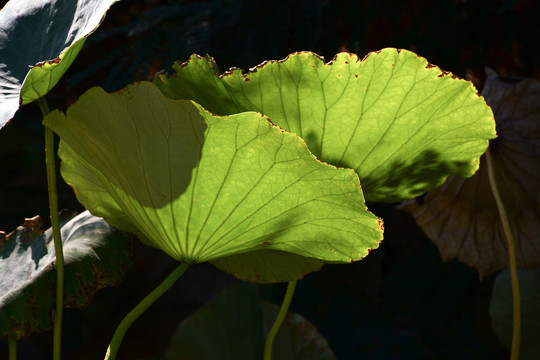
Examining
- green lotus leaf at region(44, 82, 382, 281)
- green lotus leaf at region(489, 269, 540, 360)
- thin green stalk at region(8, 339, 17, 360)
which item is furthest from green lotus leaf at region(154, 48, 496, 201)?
green lotus leaf at region(489, 269, 540, 360)

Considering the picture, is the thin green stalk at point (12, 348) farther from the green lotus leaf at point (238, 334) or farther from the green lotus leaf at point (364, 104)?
the green lotus leaf at point (364, 104)

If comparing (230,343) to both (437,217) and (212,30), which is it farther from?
(212,30)

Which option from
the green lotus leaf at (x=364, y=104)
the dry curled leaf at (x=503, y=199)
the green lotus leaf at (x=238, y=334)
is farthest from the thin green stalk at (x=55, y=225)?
the dry curled leaf at (x=503, y=199)

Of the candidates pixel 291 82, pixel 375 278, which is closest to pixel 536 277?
pixel 375 278

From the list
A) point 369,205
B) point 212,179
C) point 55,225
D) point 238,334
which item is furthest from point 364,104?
point 369,205

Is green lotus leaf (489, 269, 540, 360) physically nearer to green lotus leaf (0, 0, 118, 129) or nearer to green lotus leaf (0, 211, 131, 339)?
green lotus leaf (0, 211, 131, 339)
